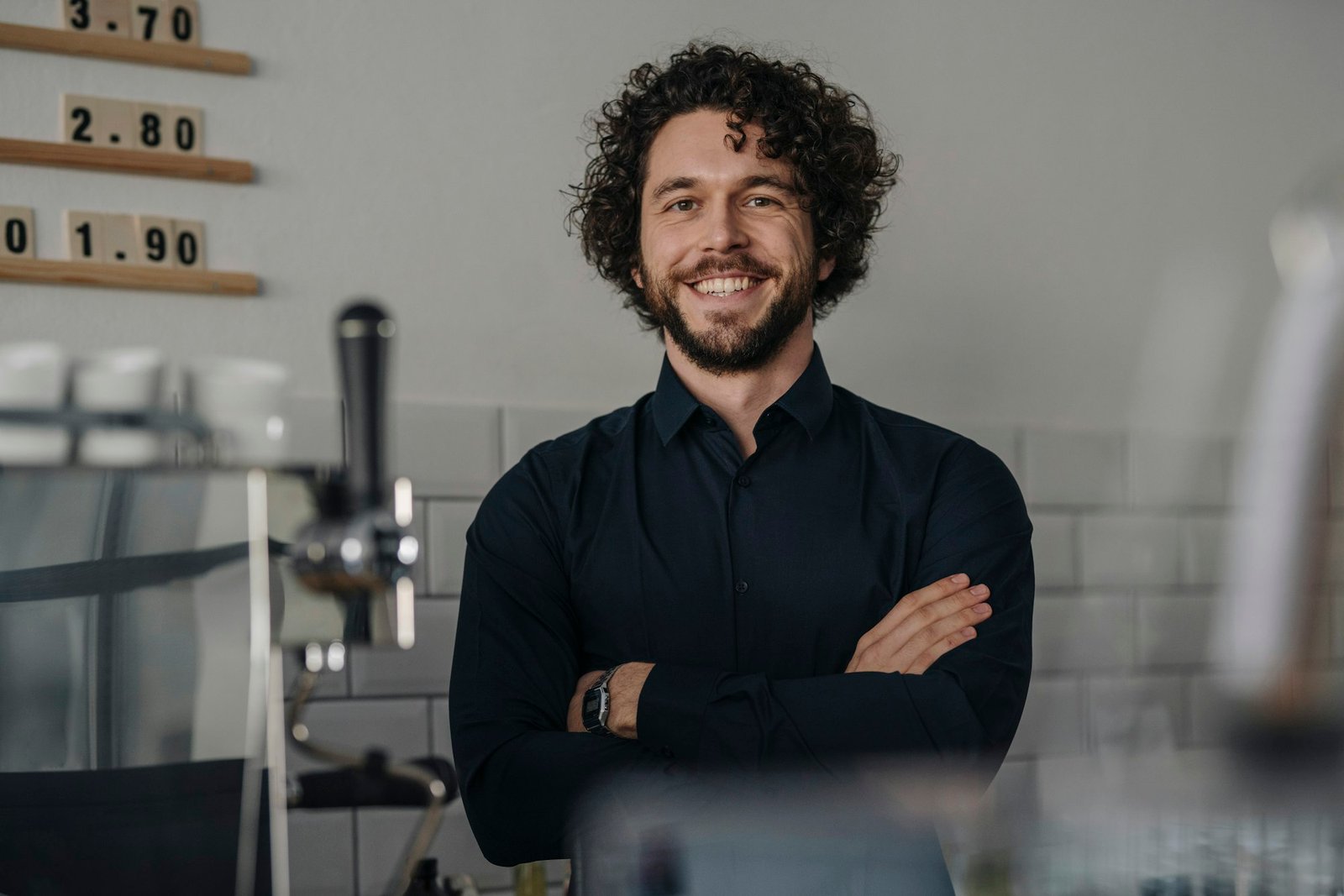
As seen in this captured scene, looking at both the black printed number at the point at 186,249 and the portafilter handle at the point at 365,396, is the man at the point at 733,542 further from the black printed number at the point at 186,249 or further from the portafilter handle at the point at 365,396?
the portafilter handle at the point at 365,396

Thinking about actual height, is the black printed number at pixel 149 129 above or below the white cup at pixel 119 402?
above

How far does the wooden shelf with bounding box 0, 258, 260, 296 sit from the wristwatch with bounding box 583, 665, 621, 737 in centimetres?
66

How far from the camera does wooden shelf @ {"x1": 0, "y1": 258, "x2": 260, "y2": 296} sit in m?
1.47

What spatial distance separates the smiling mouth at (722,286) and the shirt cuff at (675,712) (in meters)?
0.43

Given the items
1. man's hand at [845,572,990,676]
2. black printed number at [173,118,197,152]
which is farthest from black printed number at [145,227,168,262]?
man's hand at [845,572,990,676]

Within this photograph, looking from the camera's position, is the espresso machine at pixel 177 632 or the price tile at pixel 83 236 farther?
the price tile at pixel 83 236

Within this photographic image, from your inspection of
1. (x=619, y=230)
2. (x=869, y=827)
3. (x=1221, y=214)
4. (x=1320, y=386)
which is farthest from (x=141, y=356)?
(x=1221, y=214)

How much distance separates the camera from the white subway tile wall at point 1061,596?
1.61 m

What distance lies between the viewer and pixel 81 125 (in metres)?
1.50

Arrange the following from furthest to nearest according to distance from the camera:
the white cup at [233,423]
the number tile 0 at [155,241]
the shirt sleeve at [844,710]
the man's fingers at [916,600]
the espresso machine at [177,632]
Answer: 1. the number tile 0 at [155,241]
2. the man's fingers at [916,600]
3. the shirt sleeve at [844,710]
4. the white cup at [233,423]
5. the espresso machine at [177,632]

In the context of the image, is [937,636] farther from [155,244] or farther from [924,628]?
[155,244]

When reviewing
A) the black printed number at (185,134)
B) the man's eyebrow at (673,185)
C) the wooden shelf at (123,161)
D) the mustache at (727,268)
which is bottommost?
the mustache at (727,268)

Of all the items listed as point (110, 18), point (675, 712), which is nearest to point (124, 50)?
point (110, 18)

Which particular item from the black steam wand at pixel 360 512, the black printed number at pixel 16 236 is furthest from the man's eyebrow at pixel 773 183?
the black steam wand at pixel 360 512
